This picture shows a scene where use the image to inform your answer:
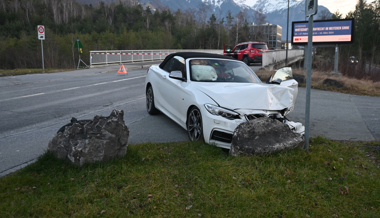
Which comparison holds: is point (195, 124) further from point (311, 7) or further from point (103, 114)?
point (103, 114)

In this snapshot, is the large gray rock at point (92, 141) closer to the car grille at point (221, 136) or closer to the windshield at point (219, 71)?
the car grille at point (221, 136)

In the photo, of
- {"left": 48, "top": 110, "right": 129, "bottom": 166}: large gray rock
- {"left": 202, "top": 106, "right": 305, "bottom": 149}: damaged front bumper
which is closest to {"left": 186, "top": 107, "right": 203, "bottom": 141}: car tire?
{"left": 202, "top": 106, "right": 305, "bottom": 149}: damaged front bumper

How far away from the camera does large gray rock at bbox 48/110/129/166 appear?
4266mm

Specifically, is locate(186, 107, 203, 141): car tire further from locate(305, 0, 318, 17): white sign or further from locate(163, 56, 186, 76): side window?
locate(305, 0, 318, 17): white sign

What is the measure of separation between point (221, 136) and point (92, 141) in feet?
6.13

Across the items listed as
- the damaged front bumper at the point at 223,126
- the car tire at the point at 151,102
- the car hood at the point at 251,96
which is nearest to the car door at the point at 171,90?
the car tire at the point at 151,102

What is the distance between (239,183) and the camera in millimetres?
3949

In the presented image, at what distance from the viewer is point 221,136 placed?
16.4 feet

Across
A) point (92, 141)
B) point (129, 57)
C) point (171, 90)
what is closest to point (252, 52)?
point (129, 57)

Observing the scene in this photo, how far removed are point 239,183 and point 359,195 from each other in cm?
135

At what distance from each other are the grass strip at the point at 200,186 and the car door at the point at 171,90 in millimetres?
1567

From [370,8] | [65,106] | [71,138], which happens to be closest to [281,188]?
[71,138]

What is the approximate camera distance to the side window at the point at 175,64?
22.3ft

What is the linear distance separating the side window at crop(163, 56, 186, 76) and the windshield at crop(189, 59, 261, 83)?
23 centimetres
